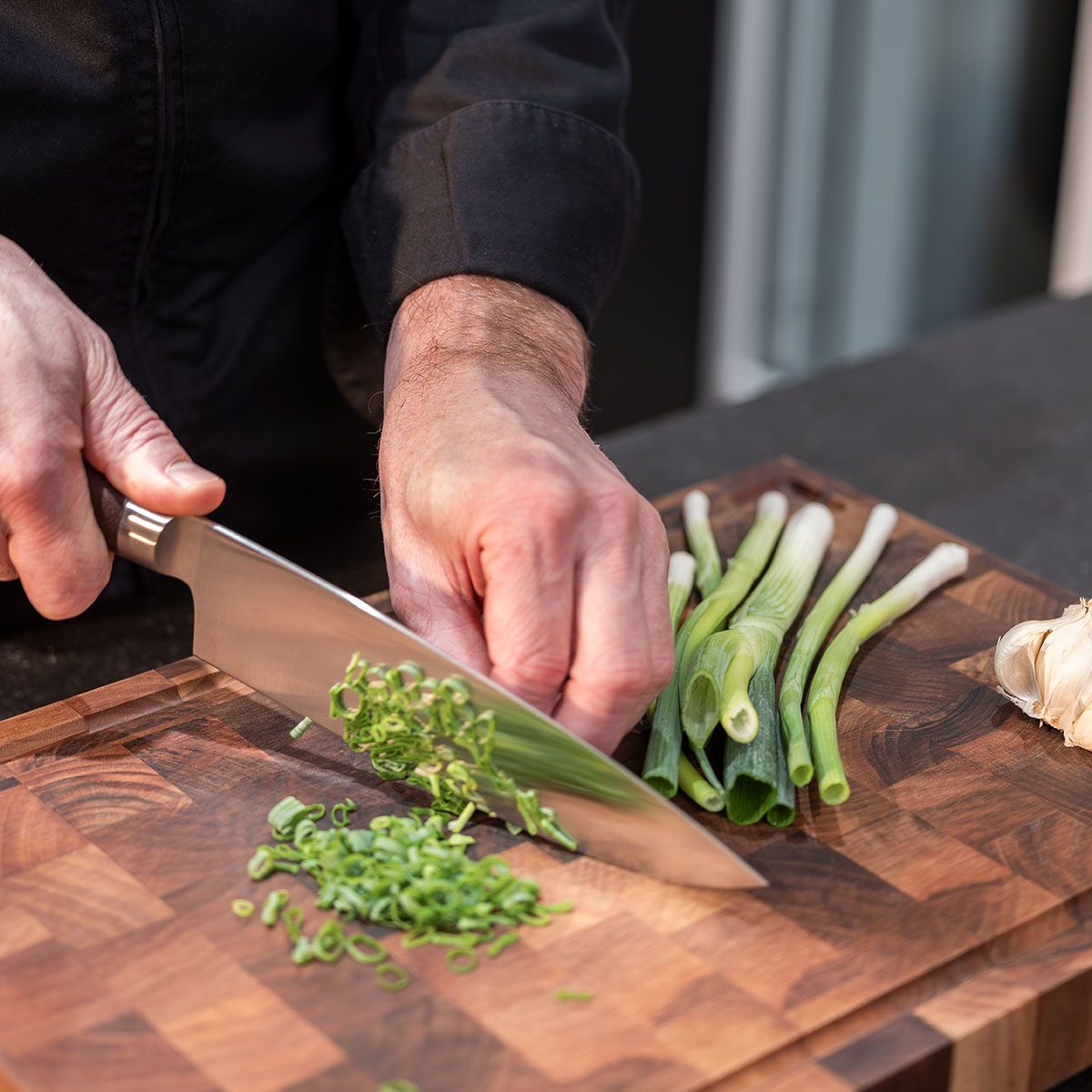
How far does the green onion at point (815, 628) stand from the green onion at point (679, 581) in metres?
0.12


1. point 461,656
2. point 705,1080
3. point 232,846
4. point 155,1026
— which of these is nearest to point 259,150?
point 461,656

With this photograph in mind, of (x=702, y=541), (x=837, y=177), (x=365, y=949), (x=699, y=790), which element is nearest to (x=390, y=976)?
(x=365, y=949)

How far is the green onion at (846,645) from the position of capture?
3.64 feet

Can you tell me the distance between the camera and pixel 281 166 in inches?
60.0

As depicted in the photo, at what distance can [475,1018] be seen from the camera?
3.01 feet

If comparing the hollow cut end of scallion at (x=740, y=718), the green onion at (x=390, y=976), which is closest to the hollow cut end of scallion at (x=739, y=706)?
the hollow cut end of scallion at (x=740, y=718)

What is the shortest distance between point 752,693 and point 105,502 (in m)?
0.56

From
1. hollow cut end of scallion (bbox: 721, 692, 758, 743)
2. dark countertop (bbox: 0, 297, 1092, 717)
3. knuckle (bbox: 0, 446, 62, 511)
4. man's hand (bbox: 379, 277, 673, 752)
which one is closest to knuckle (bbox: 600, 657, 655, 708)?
man's hand (bbox: 379, 277, 673, 752)

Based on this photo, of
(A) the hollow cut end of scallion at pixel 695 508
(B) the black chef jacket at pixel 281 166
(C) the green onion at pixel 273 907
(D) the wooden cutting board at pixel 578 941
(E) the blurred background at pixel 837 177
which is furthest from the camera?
(E) the blurred background at pixel 837 177

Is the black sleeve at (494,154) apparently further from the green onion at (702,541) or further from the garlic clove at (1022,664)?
the garlic clove at (1022,664)

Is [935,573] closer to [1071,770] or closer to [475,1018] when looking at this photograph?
[1071,770]

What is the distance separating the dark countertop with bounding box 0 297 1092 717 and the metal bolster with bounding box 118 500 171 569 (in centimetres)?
34

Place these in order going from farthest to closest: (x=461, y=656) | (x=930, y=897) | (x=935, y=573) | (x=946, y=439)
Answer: (x=946, y=439)
(x=935, y=573)
(x=461, y=656)
(x=930, y=897)

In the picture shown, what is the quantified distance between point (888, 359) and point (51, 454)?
1384 millimetres
